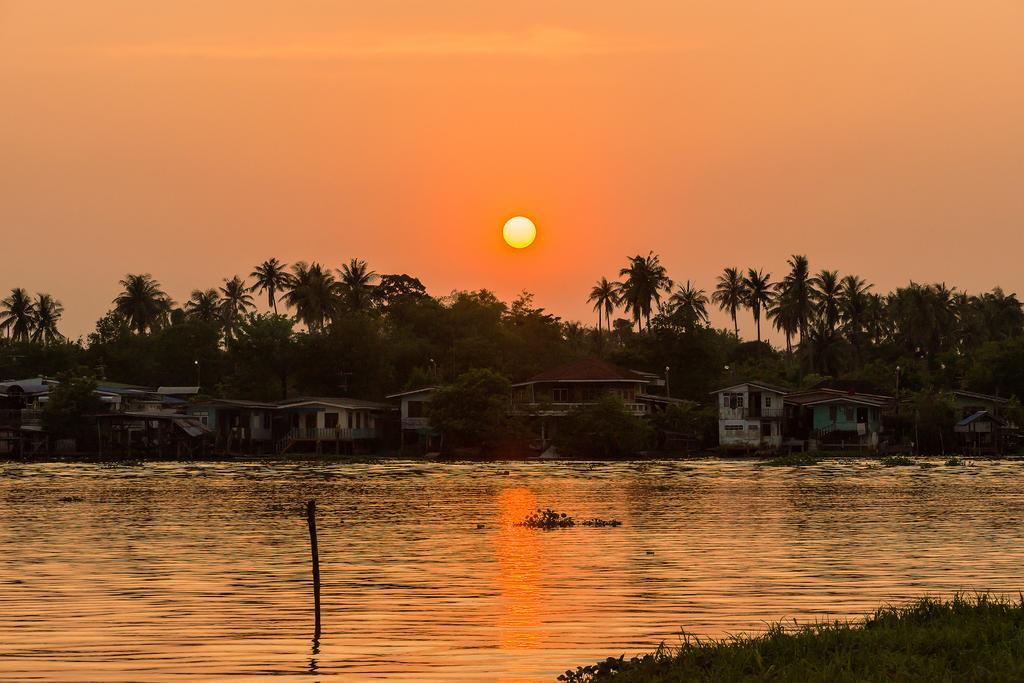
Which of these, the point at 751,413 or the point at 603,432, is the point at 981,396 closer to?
the point at 751,413

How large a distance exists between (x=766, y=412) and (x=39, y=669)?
9740 centimetres

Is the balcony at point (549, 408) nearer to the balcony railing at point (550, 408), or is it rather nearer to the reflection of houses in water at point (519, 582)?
the balcony railing at point (550, 408)

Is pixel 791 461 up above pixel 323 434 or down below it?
below

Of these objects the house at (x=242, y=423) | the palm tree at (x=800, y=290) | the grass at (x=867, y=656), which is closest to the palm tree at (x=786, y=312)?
the palm tree at (x=800, y=290)

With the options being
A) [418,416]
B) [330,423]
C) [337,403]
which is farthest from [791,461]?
[330,423]

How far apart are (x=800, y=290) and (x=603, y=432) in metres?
50.1

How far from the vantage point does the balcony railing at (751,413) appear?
11306 cm

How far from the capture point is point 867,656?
16.5 metres

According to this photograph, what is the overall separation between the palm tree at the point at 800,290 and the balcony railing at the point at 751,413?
39065 millimetres

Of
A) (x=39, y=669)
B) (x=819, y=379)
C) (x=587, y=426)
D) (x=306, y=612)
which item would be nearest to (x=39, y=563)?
(x=306, y=612)

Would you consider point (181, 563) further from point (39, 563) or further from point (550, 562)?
point (550, 562)

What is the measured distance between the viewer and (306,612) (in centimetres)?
2658

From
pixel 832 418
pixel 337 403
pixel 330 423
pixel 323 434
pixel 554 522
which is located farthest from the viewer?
pixel 330 423

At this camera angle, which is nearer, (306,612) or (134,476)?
(306,612)
